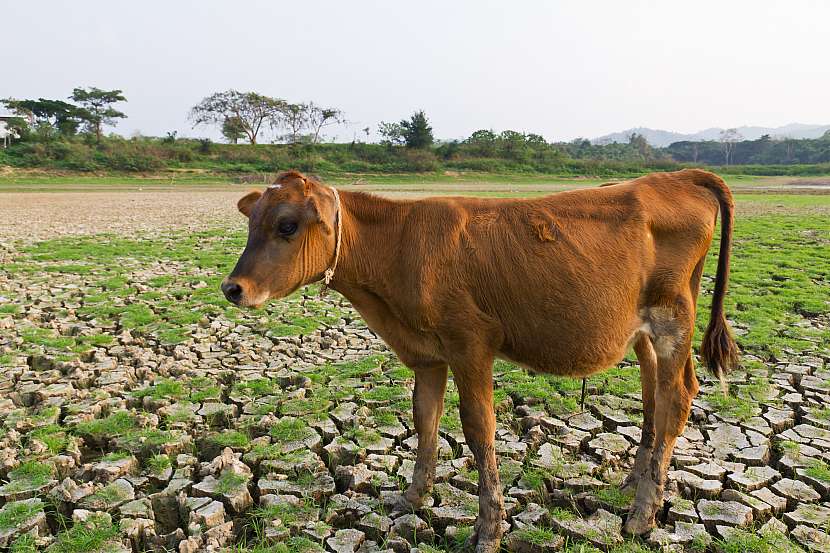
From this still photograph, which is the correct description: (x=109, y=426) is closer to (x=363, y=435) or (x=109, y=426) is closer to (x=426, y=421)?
(x=363, y=435)

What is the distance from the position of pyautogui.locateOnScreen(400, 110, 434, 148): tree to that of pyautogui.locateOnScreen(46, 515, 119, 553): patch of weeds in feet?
237

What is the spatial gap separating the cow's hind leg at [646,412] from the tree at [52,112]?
76497 millimetres

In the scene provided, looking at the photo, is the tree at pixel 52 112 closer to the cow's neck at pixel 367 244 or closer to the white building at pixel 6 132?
the white building at pixel 6 132

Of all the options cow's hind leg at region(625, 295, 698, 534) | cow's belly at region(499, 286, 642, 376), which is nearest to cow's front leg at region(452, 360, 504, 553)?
cow's belly at region(499, 286, 642, 376)

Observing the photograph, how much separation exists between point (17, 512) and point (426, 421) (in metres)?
2.71

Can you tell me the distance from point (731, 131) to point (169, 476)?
12635cm

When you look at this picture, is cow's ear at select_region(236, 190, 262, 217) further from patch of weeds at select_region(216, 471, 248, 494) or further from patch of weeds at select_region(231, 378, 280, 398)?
patch of weeds at select_region(231, 378, 280, 398)

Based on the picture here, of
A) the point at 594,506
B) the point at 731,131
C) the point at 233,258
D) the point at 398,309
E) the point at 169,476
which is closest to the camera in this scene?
the point at 398,309

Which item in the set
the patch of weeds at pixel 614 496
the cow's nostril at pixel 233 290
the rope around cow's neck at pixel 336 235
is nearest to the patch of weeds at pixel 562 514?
the patch of weeds at pixel 614 496

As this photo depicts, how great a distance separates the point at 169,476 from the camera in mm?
4262

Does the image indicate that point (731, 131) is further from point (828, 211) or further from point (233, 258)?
point (233, 258)

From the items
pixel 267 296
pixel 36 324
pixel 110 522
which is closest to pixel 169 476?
pixel 110 522

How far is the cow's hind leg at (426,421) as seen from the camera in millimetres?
4047

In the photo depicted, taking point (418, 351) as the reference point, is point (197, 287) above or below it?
below
